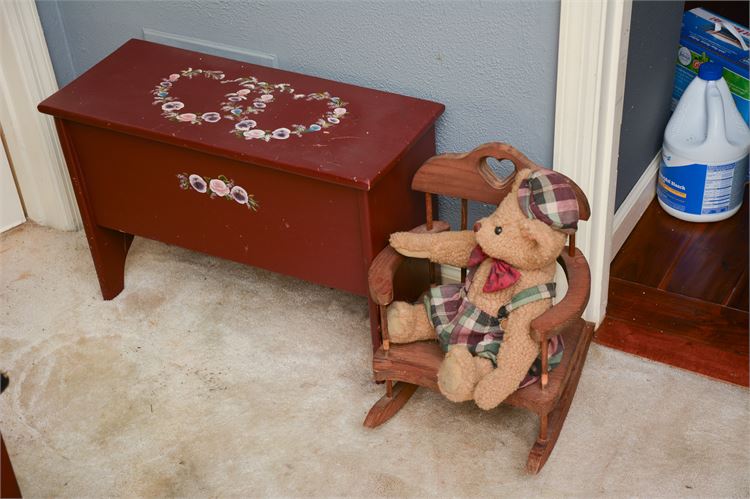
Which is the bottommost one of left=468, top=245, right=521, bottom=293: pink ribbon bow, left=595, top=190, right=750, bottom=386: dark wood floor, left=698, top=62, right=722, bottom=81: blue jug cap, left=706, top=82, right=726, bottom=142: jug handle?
left=595, top=190, right=750, bottom=386: dark wood floor

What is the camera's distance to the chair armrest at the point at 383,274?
1.98m

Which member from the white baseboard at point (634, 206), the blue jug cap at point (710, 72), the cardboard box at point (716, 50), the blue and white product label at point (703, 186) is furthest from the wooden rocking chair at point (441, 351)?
the cardboard box at point (716, 50)

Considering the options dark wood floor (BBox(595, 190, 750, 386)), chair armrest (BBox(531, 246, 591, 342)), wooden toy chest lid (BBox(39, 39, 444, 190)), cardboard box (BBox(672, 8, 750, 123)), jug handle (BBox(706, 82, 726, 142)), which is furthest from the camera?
cardboard box (BBox(672, 8, 750, 123))

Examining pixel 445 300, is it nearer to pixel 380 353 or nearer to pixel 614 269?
pixel 380 353

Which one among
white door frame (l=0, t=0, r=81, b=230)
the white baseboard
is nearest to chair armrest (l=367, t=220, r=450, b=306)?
the white baseboard

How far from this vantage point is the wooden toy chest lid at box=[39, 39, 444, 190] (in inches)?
80.0

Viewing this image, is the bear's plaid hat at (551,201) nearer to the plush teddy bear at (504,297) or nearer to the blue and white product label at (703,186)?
the plush teddy bear at (504,297)

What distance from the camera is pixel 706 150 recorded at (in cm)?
256

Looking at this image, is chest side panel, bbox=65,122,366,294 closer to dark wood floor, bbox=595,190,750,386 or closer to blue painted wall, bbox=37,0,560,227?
blue painted wall, bbox=37,0,560,227

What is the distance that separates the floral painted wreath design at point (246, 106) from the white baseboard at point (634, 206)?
815 mm

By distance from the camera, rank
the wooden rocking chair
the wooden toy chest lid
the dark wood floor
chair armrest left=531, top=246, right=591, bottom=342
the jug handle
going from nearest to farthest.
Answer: chair armrest left=531, top=246, right=591, bottom=342, the wooden rocking chair, the wooden toy chest lid, the dark wood floor, the jug handle

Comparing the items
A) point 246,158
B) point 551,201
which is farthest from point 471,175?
point 246,158

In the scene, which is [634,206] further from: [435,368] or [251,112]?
[251,112]

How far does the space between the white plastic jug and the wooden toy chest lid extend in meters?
0.79
